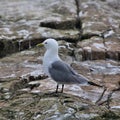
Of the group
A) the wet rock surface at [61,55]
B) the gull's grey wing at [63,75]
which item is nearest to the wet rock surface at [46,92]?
the wet rock surface at [61,55]

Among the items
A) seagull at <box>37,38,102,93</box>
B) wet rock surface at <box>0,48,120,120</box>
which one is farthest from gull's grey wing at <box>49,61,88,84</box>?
wet rock surface at <box>0,48,120,120</box>

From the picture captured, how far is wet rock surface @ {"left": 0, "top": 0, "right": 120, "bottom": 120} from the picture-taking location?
764cm

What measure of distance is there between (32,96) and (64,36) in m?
4.08

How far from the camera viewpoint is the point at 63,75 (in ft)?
26.2

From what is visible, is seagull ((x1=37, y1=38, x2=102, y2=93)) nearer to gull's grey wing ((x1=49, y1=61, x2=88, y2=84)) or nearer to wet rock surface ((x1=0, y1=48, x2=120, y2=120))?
gull's grey wing ((x1=49, y1=61, x2=88, y2=84))

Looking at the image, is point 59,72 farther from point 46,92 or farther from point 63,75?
point 46,92

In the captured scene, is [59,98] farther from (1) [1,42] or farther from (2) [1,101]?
(1) [1,42]

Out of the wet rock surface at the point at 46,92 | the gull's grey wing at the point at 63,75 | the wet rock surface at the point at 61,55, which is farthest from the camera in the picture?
the gull's grey wing at the point at 63,75

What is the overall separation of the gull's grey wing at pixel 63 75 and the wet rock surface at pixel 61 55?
0.30 metres

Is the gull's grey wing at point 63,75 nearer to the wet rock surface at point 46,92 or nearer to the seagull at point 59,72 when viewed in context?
the seagull at point 59,72

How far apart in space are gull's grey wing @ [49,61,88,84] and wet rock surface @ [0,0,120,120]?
11.8 inches

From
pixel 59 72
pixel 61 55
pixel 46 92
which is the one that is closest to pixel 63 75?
pixel 59 72

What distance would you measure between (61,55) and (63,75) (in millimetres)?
3125

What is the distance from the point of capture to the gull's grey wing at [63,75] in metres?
7.94
